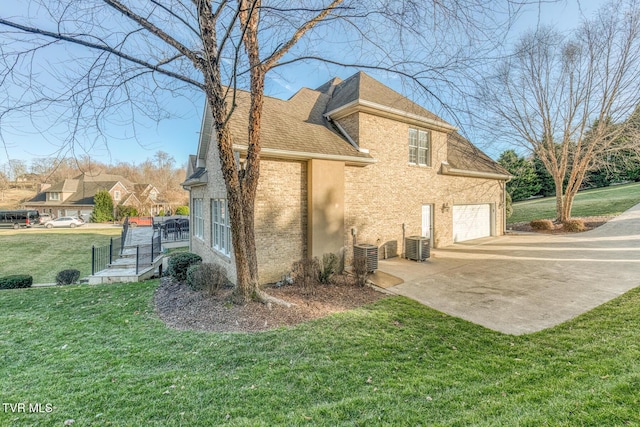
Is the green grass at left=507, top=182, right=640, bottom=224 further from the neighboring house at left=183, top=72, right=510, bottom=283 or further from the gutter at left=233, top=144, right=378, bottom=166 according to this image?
the gutter at left=233, top=144, right=378, bottom=166

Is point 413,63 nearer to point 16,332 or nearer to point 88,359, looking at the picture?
point 88,359

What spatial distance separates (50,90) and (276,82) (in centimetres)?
426

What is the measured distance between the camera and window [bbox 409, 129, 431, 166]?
492 inches

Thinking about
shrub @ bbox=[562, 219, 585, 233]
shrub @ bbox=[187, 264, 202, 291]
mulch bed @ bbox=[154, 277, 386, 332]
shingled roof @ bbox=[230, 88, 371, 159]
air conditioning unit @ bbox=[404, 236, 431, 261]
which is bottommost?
mulch bed @ bbox=[154, 277, 386, 332]

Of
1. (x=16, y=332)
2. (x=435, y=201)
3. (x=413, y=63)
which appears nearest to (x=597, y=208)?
(x=435, y=201)

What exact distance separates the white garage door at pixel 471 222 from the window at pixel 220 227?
11658 millimetres

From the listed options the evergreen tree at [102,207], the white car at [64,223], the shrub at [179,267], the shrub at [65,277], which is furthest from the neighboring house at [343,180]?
the evergreen tree at [102,207]

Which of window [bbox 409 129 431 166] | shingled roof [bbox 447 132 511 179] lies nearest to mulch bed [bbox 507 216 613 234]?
shingled roof [bbox 447 132 511 179]

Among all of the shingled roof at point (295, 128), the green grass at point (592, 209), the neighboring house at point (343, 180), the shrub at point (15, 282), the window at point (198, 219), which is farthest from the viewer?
the green grass at point (592, 209)

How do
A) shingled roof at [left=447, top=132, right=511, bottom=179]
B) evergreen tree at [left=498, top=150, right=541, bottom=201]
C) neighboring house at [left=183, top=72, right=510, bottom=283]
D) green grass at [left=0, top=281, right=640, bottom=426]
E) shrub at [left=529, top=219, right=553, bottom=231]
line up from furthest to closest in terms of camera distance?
evergreen tree at [left=498, top=150, right=541, bottom=201], shrub at [left=529, top=219, right=553, bottom=231], shingled roof at [left=447, top=132, right=511, bottom=179], neighboring house at [left=183, top=72, right=510, bottom=283], green grass at [left=0, top=281, right=640, bottom=426]

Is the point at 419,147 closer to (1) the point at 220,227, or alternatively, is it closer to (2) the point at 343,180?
(2) the point at 343,180

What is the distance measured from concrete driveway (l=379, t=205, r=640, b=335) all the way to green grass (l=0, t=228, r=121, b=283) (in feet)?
58.3

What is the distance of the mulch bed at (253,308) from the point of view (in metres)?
5.66

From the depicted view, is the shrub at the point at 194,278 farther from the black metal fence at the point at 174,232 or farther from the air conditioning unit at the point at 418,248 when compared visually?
the black metal fence at the point at 174,232
